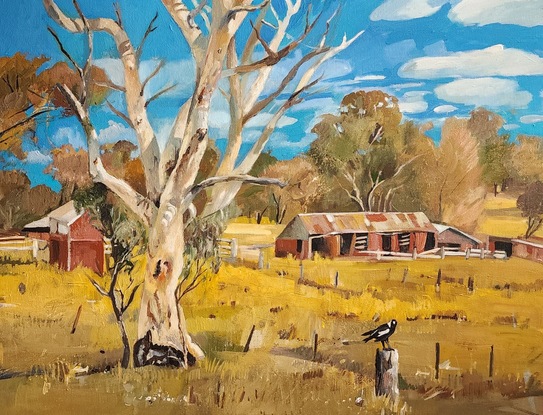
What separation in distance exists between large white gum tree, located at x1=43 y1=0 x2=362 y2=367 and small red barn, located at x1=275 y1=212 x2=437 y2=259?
534mm

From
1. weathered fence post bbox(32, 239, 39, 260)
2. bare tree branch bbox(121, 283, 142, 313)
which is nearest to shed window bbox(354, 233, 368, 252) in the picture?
bare tree branch bbox(121, 283, 142, 313)

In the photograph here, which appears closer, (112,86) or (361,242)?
(112,86)

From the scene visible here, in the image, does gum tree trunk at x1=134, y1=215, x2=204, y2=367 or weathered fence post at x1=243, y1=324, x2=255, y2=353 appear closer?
gum tree trunk at x1=134, y1=215, x2=204, y2=367

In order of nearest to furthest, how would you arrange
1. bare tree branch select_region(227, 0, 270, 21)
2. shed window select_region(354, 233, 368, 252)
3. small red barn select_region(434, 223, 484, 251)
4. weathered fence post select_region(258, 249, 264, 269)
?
bare tree branch select_region(227, 0, 270, 21), weathered fence post select_region(258, 249, 264, 269), small red barn select_region(434, 223, 484, 251), shed window select_region(354, 233, 368, 252)

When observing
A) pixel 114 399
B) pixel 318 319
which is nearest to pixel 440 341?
pixel 318 319

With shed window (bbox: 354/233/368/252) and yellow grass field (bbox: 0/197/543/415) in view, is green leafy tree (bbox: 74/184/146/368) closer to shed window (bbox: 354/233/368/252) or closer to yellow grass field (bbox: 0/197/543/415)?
yellow grass field (bbox: 0/197/543/415)

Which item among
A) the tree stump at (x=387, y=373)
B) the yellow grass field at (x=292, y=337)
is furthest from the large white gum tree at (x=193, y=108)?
the tree stump at (x=387, y=373)

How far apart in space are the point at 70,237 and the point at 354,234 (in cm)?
206

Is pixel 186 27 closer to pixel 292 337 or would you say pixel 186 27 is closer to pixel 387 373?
pixel 292 337

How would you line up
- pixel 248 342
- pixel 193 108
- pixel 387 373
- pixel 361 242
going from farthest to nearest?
pixel 361 242 < pixel 248 342 < pixel 193 108 < pixel 387 373

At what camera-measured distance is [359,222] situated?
4348 mm

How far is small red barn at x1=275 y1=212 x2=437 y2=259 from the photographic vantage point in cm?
423

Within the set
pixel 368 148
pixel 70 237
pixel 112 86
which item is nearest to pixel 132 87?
pixel 112 86

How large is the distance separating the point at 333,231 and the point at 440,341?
103cm
